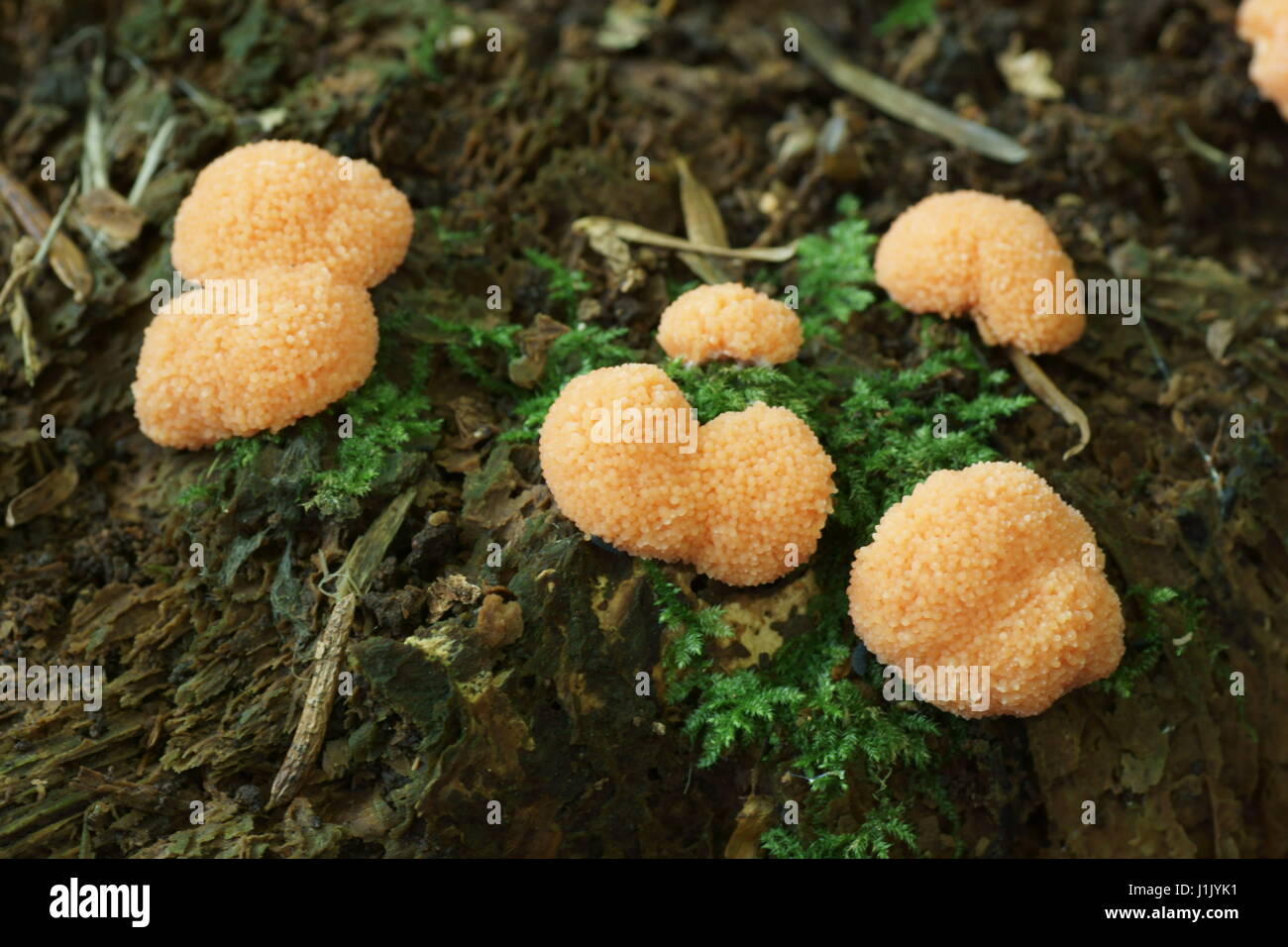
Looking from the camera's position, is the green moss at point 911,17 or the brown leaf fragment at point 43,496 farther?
the green moss at point 911,17

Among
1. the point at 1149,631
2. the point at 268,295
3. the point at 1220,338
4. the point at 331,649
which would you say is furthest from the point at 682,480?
the point at 1220,338

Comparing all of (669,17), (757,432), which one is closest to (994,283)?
(757,432)

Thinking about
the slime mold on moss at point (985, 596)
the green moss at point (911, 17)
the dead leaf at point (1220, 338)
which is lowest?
the slime mold on moss at point (985, 596)

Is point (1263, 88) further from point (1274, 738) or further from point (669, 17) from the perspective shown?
point (1274, 738)

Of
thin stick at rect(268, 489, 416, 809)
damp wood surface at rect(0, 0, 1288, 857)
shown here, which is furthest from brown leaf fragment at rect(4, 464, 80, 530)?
thin stick at rect(268, 489, 416, 809)

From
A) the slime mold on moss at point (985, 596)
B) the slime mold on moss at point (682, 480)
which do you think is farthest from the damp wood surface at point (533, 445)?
the slime mold on moss at point (985, 596)

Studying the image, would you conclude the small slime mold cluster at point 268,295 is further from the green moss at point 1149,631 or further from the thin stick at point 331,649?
the green moss at point 1149,631

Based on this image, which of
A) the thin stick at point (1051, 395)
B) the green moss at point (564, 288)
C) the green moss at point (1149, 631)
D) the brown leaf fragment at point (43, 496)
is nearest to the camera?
the green moss at point (1149, 631)

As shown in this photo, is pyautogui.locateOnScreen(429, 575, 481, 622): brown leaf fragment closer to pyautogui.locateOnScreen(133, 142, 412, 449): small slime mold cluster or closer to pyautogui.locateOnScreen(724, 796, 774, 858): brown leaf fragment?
pyautogui.locateOnScreen(133, 142, 412, 449): small slime mold cluster

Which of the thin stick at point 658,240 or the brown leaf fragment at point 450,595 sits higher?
the thin stick at point 658,240
